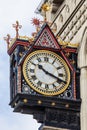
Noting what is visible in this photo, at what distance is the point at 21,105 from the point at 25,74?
88 centimetres

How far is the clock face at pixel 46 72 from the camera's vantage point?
70.8 feet

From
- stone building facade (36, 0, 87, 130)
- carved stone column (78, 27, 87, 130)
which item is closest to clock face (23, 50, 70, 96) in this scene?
carved stone column (78, 27, 87, 130)

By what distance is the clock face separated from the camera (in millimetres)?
21578

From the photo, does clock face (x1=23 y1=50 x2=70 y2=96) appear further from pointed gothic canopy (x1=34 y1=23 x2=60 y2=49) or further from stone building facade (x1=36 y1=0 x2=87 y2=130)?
stone building facade (x1=36 y1=0 x2=87 y2=130)

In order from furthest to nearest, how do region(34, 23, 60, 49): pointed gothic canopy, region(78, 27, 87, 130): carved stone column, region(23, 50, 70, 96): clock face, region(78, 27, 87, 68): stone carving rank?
1. region(78, 27, 87, 68): stone carving
2. region(34, 23, 60, 49): pointed gothic canopy
3. region(78, 27, 87, 130): carved stone column
4. region(23, 50, 70, 96): clock face

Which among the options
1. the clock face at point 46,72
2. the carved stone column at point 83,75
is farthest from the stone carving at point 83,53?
the clock face at point 46,72

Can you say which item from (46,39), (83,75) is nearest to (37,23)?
(46,39)

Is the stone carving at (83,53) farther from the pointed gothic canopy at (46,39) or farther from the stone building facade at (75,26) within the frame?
the pointed gothic canopy at (46,39)

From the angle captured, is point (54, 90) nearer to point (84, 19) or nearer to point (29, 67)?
point (29, 67)

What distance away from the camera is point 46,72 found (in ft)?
71.7

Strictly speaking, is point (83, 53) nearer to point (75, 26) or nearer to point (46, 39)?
point (46, 39)

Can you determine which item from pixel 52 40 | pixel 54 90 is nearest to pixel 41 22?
pixel 52 40

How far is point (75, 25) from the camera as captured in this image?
23703 millimetres

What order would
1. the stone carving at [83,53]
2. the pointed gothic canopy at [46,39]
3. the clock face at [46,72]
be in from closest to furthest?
the clock face at [46,72] → the pointed gothic canopy at [46,39] → the stone carving at [83,53]
